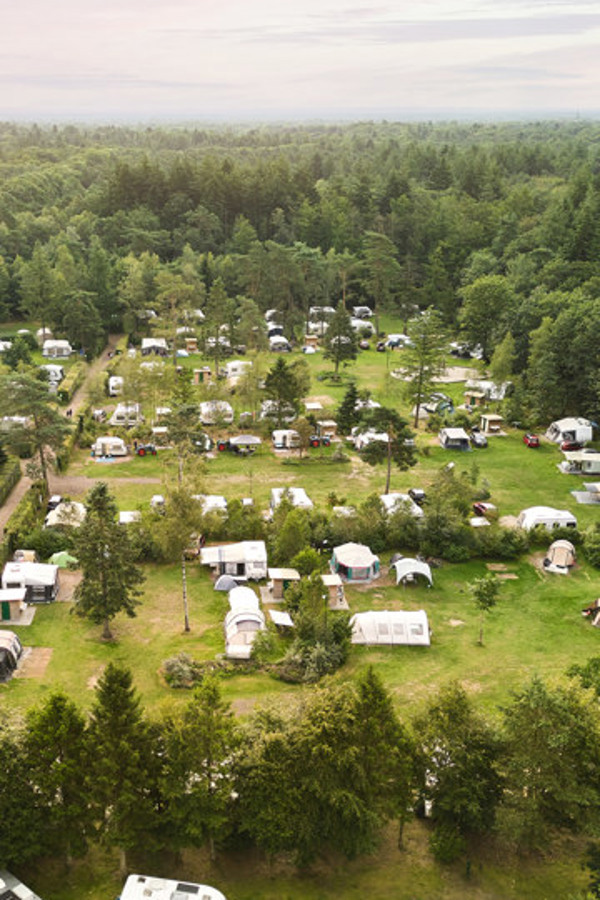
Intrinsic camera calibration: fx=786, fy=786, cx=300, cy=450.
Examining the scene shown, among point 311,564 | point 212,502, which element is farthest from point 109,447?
point 311,564

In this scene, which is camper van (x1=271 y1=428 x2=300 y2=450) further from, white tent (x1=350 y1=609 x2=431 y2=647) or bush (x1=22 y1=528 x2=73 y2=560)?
white tent (x1=350 y1=609 x2=431 y2=647)

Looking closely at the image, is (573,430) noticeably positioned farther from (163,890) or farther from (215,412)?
(163,890)

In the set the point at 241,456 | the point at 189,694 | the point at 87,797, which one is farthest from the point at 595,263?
the point at 87,797

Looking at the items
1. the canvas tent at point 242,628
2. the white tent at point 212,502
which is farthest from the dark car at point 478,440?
the canvas tent at point 242,628

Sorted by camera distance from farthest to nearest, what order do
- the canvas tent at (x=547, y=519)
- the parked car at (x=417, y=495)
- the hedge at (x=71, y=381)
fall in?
the hedge at (x=71, y=381) < the parked car at (x=417, y=495) < the canvas tent at (x=547, y=519)

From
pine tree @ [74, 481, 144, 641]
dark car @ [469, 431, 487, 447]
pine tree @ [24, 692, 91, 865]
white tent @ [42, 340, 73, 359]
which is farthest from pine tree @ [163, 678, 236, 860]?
white tent @ [42, 340, 73, 359]

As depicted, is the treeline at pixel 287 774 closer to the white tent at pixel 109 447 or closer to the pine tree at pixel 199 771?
the pine tree at pixel 199 771
